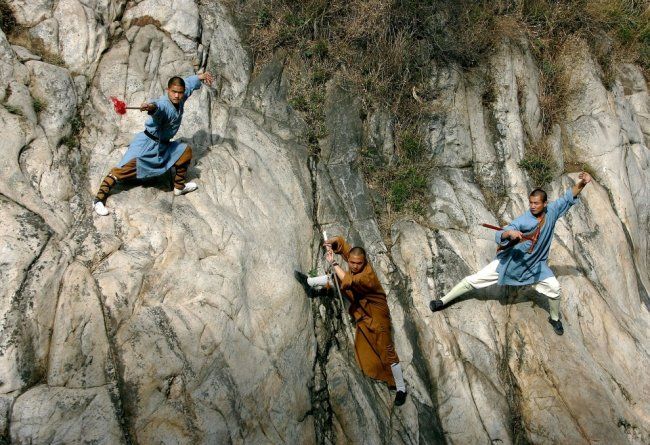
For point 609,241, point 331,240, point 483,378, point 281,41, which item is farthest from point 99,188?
point 609,241

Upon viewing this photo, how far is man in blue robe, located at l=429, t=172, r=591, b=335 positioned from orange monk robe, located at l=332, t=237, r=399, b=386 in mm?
1072

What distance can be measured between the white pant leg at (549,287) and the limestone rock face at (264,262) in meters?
0.50

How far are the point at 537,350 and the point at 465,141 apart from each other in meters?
3.22

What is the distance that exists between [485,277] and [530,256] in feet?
1.89

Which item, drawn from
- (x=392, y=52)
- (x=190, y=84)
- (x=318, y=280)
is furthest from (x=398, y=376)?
(x=392, y=52)

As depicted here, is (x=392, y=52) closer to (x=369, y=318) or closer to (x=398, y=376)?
(x=369, y=318)

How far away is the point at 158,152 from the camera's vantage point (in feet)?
18.5

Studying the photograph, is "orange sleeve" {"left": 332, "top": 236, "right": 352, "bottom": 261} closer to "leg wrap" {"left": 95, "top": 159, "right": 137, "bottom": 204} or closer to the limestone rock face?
the limestone rock face

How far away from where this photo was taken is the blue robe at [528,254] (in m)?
6.29

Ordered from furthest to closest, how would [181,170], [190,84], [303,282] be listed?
[303,282], [190,84], [181,170]

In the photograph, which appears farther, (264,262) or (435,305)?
(435,305)

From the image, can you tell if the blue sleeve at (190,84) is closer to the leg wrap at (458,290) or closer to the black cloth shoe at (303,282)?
the black cloth shoe at (303,282)

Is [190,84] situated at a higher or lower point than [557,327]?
higher

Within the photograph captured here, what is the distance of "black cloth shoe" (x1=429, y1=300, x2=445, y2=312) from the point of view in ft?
21.6
